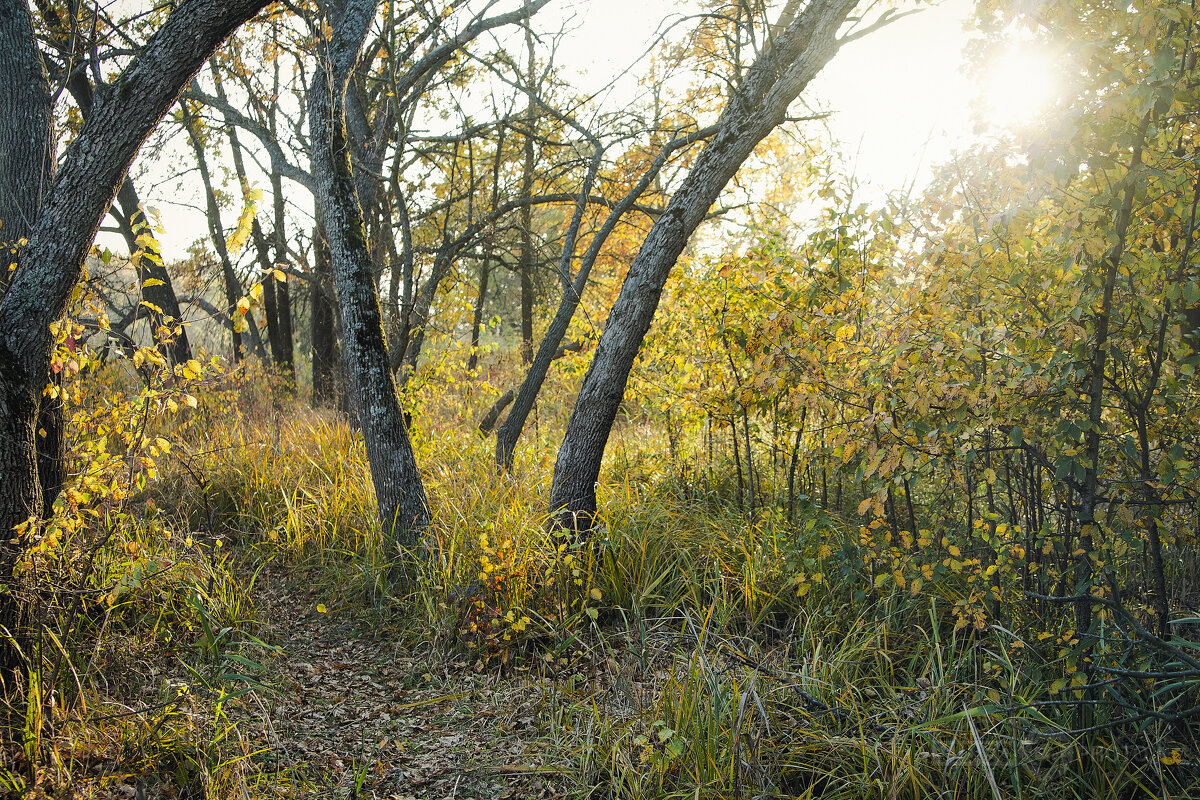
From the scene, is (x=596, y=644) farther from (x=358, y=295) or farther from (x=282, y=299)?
(x=282, y=299)

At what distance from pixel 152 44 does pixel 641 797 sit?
357cm

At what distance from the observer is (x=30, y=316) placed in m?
2.66

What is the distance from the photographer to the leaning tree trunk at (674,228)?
397 cm

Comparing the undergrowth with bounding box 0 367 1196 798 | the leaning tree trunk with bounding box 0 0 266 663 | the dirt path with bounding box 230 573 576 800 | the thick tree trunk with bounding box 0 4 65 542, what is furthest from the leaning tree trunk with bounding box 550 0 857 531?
the thick tree trunk with bounding box 0 4 65 542

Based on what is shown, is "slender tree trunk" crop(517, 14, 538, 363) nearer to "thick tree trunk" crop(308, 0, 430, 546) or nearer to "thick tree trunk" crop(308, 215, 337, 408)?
"thick tree trunk" crop(308, 0, 430, 546)

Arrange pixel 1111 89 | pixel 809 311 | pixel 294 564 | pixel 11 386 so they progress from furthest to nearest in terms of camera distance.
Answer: pixel 294 564 → pixel 809 311 → pixel 11 386 → pixel 1111 89

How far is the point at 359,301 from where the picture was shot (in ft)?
14.4

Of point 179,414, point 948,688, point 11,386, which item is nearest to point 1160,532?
point 948,688

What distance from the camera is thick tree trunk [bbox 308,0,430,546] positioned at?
14.2ft

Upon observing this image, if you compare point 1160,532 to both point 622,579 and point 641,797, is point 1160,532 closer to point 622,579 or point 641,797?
point 641,797

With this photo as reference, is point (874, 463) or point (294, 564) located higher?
point (874, 463)

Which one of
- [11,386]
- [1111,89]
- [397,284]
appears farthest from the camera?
[397,284]

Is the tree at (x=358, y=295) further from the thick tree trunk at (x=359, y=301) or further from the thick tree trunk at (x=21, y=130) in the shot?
the thick tree trunk at (x=21, y=130)

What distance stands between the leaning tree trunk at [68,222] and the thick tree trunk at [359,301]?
135 cm
